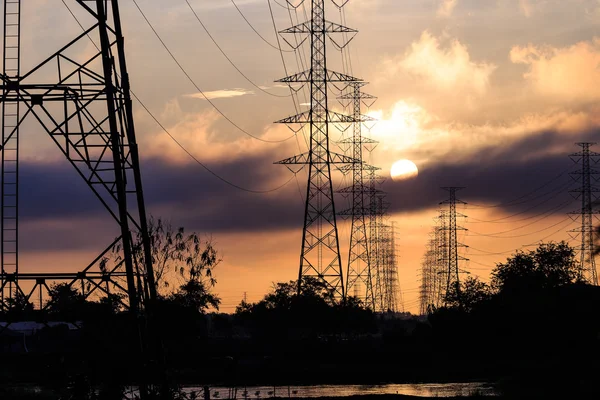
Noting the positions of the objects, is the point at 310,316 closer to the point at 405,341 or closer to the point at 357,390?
the point at 405,341

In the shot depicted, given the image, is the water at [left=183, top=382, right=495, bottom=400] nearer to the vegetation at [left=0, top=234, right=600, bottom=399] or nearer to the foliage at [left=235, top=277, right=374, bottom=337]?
Answer: the vegetation at [left=0, top=234, right=600, bottom=399]

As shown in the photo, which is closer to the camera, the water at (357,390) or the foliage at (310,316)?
the water at (357,390)

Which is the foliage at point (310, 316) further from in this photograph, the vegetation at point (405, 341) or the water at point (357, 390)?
the water at point (357, 390)

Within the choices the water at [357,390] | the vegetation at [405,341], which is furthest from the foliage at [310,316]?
the water at [357,390]

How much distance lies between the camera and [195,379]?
85.9 m

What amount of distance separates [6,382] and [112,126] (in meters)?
44.3

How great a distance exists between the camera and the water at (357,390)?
66812 millimetres

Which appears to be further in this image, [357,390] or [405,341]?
[405,341]

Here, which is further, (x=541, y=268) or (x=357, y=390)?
(x=541, y=268)

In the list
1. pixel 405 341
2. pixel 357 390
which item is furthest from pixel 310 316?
pixel 357 390

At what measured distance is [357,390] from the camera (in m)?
74.2

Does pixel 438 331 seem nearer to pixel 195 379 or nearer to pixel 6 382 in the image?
pixel 195 379

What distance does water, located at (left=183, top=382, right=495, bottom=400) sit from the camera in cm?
6681

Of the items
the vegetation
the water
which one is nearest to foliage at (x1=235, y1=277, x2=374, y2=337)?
the vegetation
